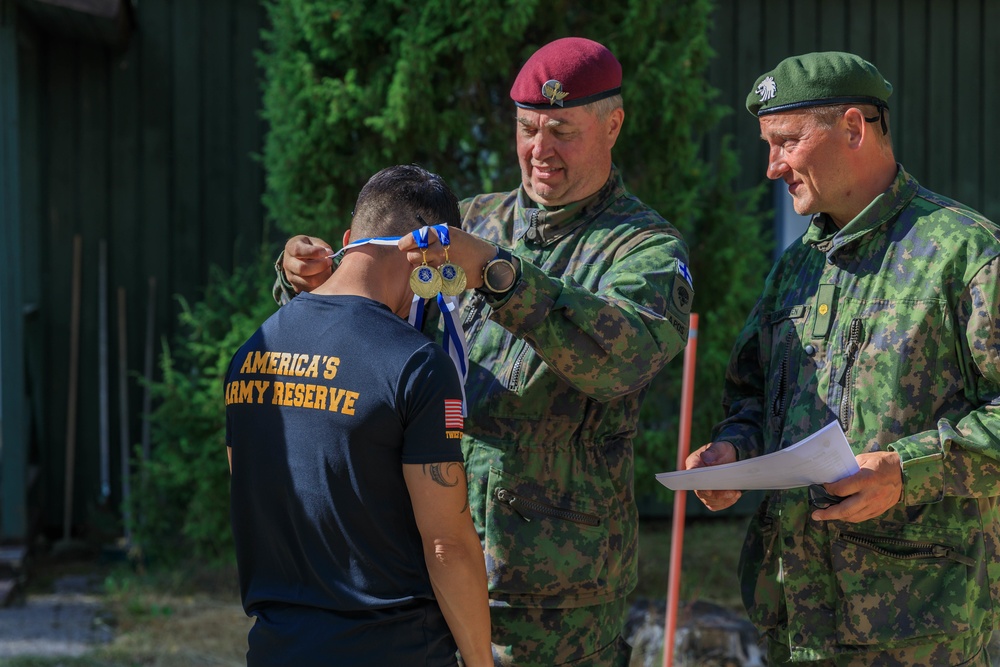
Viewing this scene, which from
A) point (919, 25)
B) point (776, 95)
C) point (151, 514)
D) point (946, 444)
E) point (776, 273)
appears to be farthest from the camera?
point (919, 25)

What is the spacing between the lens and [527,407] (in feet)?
8.44

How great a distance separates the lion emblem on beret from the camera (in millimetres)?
2469

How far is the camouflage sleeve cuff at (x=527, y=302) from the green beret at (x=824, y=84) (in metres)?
0.73

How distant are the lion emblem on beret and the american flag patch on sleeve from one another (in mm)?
1058

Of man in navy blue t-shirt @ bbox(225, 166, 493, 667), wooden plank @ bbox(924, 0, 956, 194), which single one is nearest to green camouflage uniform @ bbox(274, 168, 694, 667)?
man in navy blue t-shirt @ bbox(225, 166, 493, 667)

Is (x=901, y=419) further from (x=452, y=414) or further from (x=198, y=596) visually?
(x=198, y=596)

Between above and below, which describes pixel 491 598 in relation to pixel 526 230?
below

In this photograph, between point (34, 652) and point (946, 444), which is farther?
point (34, 652)

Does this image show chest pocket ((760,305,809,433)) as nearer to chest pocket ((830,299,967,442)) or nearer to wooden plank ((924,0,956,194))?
chest pocket ((830,299,967,442))

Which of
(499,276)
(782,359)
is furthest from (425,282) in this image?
(782,359)

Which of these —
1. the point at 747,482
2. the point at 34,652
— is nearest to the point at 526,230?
the point at 747,482

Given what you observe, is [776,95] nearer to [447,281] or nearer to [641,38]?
[447,281]

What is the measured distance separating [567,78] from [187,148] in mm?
4737

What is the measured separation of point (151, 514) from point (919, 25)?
5862 millimetres
